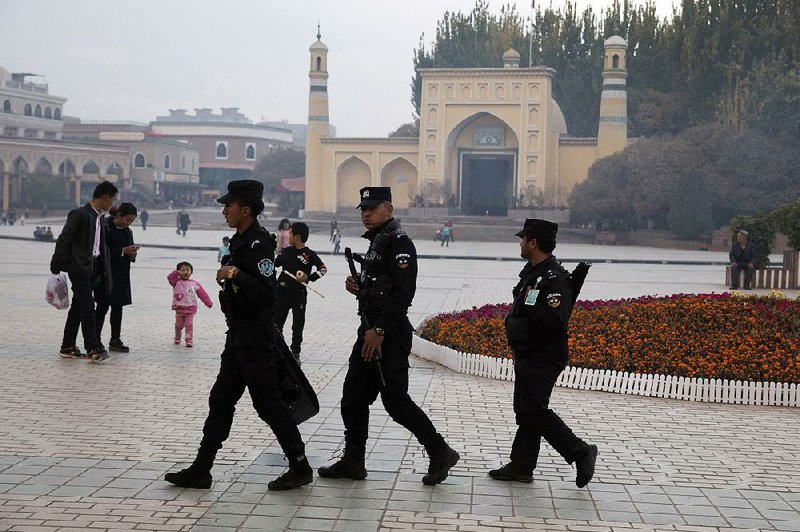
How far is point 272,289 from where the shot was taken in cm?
580

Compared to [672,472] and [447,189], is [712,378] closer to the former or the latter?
[672,472]

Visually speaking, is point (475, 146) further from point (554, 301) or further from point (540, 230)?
point (554, 301)

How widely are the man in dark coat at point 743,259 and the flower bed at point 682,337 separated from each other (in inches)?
426

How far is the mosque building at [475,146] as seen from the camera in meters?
56.9

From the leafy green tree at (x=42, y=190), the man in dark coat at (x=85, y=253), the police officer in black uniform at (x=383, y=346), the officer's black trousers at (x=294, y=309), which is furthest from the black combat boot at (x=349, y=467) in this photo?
the leafy green tree at (x=42, y=190)

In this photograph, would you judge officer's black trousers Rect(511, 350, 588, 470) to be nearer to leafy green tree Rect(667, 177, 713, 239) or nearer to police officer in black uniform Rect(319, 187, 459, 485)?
police officer in black uniform Rect(319, 187, 459, 485)

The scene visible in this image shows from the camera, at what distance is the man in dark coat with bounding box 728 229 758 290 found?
21672mm

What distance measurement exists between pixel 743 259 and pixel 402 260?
17.5 metres

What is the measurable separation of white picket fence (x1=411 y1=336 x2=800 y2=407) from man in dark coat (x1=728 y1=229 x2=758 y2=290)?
13339 millimetres

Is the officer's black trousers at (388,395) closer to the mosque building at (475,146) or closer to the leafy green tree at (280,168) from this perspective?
the mosque building at (475,146)

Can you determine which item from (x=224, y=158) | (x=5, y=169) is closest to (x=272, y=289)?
(x=5, y=169)

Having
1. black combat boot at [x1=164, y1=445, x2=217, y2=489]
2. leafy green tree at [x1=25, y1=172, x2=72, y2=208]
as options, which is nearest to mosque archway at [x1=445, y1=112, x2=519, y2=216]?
leafy green tree at [x1=25, y1=172, x2=72, y2=208]

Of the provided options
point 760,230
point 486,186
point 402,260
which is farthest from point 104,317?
point 486,186

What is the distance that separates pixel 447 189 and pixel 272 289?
52.6 metres
